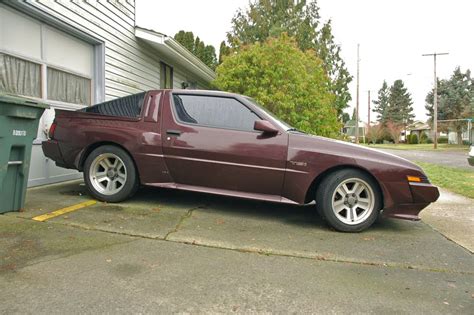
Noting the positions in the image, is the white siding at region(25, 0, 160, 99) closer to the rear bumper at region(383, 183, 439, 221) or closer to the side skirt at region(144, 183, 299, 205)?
the side skirt at region(144, 183, 299, 205)

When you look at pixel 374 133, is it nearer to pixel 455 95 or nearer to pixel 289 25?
pixel 455 95

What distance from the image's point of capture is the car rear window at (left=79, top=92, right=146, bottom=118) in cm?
511

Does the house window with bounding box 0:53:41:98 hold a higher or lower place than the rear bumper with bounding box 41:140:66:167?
higher

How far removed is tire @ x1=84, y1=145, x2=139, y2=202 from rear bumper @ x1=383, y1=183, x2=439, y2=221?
321 cm

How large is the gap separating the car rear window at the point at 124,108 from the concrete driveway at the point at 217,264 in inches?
49.6

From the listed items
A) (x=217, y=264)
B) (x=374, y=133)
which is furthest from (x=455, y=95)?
(x=217, y=264)

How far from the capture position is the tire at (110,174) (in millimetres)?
4949

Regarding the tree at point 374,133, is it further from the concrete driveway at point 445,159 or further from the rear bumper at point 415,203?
the rear bumper at point 415,203

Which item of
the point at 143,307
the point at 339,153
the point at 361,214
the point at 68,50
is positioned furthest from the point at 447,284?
the point at 68,50

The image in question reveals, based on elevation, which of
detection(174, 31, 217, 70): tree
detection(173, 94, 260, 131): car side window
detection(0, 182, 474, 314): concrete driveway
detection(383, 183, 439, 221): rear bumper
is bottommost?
detection(0, 182, 474, 314): concrete driveway

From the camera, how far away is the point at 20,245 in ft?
11.0

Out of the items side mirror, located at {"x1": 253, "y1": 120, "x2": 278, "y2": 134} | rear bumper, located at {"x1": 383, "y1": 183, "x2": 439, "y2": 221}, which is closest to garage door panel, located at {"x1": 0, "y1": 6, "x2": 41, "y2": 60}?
side mirror, located at {"x1": 253, "y1": 120, "x2": 278, "y2": 134}

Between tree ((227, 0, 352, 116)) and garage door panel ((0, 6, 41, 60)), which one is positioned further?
tree ((227, 0, 352, 116))

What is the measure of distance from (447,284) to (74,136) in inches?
182
